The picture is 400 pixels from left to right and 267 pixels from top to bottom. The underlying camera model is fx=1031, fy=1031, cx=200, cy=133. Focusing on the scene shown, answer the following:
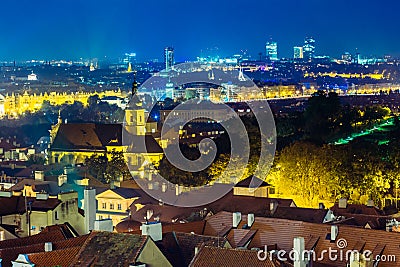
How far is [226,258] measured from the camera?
64.1 ft

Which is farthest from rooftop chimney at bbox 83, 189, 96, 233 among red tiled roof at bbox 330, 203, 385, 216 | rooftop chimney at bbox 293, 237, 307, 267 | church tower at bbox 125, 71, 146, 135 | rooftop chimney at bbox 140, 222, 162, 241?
church tower at bbox 125, 71, 146, 135

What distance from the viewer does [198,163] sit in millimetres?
55500

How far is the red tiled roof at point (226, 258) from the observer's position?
63.4ft

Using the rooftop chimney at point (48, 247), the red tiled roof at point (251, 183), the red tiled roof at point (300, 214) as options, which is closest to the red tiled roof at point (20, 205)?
the red tiled roof at point (300, 214)

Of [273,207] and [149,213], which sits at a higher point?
[273,207]

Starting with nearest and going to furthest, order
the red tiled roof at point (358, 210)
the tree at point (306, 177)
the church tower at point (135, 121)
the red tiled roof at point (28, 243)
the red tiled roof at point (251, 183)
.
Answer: the red tiled roof at point (28, 243)
the red tiled roof at point (358, 210)
the red tiled roof at point (251, 183)
the tree at point (306, 177)
the church tower at point (135, 121)

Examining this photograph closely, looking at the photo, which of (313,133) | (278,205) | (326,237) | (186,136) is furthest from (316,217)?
(186,136)

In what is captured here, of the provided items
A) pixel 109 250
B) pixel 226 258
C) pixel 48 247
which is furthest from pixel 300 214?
pixel 109 250

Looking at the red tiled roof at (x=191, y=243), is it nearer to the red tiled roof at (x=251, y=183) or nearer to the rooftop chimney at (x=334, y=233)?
the rooftop chimney at (x=334, y=233)

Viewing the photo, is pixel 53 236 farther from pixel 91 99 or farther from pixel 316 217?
pixel 91 99

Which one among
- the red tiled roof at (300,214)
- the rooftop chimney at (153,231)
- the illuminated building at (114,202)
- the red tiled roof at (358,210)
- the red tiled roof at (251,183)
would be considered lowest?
the illuminated building at (114,202)

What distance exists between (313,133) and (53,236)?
5031cm

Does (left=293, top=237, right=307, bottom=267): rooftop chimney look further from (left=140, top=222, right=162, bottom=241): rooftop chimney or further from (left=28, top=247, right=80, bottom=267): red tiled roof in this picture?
(left=28, top=247, right=80, bottom=267): red tiled roof

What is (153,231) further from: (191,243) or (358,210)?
(358,210)
